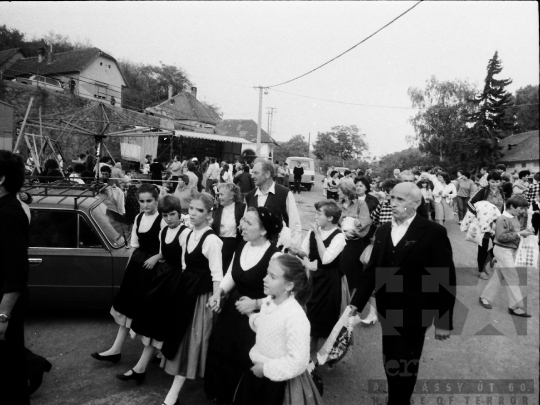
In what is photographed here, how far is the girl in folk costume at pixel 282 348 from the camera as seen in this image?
2.36 m

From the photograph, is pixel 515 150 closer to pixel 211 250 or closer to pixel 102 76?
pixel 102 76

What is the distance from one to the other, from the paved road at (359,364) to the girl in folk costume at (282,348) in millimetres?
1269

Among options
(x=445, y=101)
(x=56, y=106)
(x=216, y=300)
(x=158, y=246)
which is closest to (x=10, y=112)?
(x=56, y=106)

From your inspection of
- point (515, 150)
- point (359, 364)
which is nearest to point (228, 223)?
point (359, 364)

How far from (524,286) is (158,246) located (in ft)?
17.6

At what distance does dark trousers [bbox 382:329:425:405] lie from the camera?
3.07m

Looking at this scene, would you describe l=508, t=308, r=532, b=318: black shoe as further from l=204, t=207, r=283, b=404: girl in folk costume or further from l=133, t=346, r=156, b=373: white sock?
l=133, t=346, r=156, b=373: white sock

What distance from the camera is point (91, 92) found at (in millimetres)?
39844

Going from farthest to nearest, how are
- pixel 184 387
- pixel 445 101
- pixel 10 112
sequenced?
pixel 445 101 → pixel 10 112 → pixel 184 387

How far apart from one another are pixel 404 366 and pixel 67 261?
12.8 feet

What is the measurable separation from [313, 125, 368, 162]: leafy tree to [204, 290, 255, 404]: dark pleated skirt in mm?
65061

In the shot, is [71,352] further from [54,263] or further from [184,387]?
[184,387]

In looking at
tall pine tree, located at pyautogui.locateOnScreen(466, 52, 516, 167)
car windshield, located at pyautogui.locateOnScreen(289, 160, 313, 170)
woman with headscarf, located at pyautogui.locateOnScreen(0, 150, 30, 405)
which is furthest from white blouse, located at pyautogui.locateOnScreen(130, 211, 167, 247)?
tall pine tree, located at pyautogui.locateOnScreen(466, 52, 516, 167)

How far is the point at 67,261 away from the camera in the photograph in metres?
4.74
